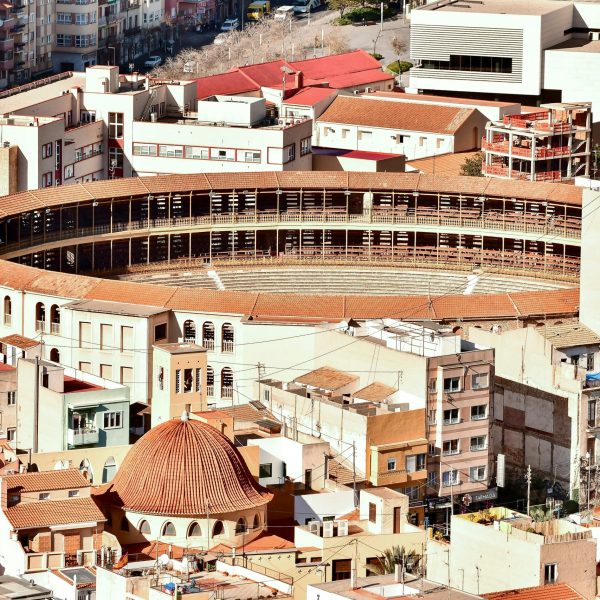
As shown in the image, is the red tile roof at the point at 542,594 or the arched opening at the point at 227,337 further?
the arched opening at the point at 227,337

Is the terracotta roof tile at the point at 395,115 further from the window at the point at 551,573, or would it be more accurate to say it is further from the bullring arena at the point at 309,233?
the window at the point at 551,573

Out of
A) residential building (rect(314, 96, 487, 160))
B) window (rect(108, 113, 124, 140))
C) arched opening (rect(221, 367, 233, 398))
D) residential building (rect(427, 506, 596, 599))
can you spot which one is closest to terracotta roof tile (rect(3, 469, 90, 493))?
residential building (rect(427, 506, 596, 599))

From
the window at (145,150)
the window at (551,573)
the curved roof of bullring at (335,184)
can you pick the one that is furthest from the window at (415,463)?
the window at (145,150)

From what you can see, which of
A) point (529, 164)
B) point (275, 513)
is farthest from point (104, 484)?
point (529, 164)

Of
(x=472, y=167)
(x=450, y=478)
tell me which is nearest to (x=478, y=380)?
(x=450, y=478)

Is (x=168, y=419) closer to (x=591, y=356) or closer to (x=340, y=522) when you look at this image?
(x=340, y=522)

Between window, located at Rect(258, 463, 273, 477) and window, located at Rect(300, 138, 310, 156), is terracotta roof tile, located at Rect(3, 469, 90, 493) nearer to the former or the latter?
window, located at Rect(258, 463, 273, 477)

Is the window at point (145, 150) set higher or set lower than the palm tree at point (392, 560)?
higher
